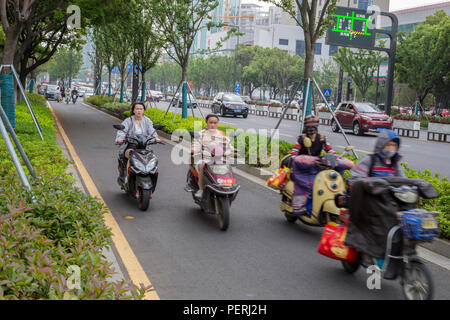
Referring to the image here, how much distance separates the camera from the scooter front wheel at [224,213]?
6.88 meters

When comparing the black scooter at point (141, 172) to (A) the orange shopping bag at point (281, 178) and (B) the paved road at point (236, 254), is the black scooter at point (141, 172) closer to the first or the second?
(B) the paved road at point (236, 254)

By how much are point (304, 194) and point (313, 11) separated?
286 inches

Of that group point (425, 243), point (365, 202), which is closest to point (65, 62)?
point (425, 243)

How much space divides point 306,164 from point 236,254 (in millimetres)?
1618

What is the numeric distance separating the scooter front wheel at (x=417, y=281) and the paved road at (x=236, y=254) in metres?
0.30

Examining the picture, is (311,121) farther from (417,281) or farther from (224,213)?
(417,281)

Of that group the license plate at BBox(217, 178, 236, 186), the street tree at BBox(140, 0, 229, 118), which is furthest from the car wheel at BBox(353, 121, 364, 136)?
the license plate at BBox(217, 178, 236, 186)

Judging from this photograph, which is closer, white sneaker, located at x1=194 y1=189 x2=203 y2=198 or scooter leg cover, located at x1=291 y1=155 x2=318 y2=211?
scooter leg cover, located at x1=291 y1=155 x2=318 y2=211

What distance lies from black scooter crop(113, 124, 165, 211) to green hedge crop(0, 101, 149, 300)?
1591 millimetres

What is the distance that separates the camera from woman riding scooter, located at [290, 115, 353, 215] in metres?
6.85

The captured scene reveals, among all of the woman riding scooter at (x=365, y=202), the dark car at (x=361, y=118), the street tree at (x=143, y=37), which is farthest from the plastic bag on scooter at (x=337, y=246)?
the dark car at (x=361, y=118)

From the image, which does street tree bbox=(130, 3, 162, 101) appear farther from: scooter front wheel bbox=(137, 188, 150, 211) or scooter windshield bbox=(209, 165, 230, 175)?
scooter windshield bbox=(209, 165, 230, 175)
